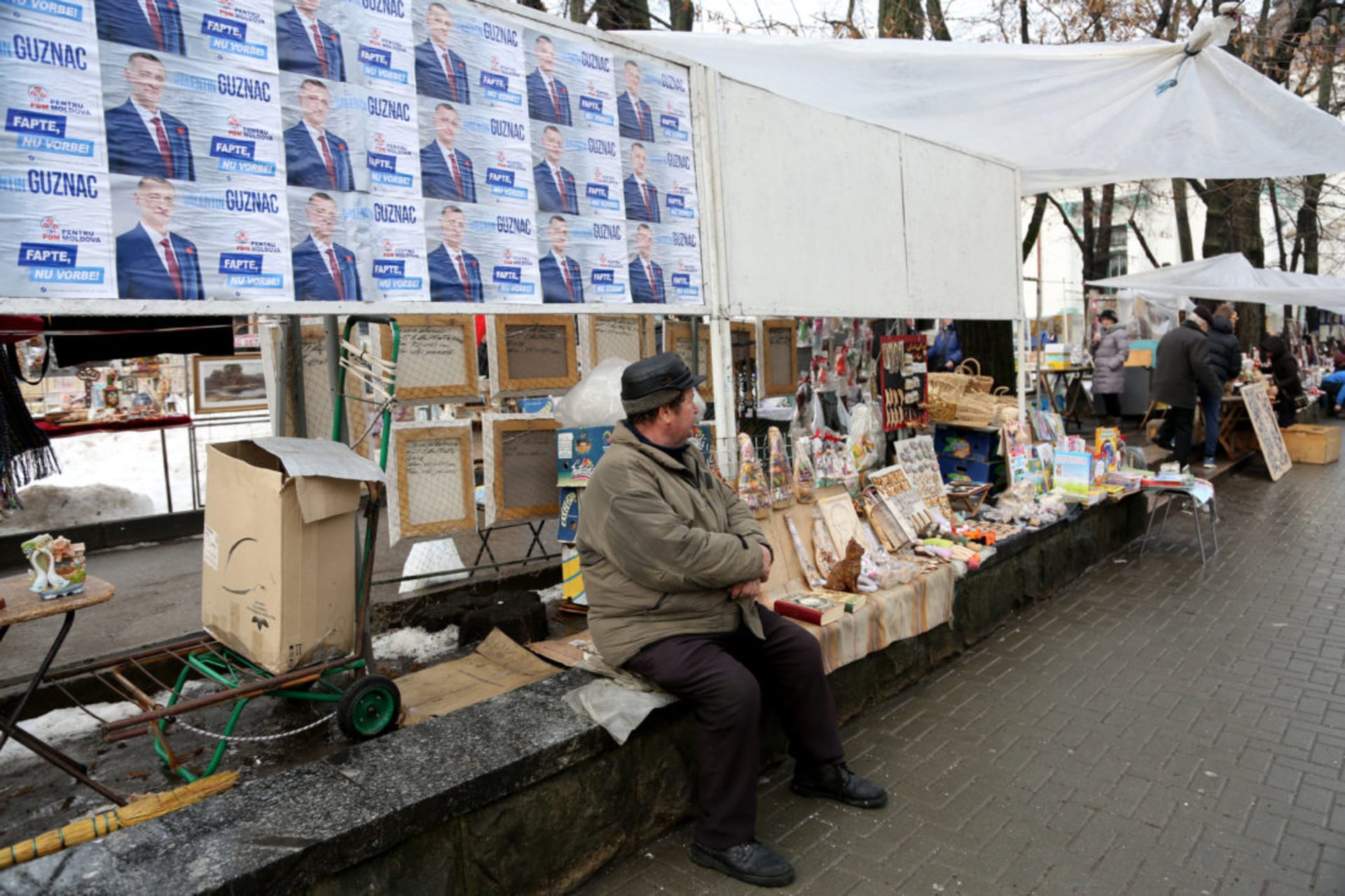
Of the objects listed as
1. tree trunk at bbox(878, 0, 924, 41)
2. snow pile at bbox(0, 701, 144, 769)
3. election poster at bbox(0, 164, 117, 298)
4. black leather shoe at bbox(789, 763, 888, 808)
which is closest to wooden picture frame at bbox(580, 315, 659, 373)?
black leather shoe at bbox(789, 763, 888, 808)

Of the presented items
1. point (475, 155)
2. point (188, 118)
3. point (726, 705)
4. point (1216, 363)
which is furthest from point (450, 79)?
→ point (1216, 363)

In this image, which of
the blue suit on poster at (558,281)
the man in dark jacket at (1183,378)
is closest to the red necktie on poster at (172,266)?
the blue suit on poster at (558,281)

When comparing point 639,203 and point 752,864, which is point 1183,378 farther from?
point 752,864

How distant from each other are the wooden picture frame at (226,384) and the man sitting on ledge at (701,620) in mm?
7523

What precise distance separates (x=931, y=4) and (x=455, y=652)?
1117cm

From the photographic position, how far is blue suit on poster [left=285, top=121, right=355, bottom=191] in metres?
2.90

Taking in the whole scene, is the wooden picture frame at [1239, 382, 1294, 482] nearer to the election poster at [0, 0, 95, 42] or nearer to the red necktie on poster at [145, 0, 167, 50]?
the red necktie on poster at [145, 0, 167, 50]

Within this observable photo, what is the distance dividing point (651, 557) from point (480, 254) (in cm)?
146

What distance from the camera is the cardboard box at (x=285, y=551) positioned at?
2939 millimetres

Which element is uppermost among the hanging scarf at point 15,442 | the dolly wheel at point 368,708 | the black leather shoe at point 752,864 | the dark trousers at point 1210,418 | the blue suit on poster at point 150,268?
the blue suit on poster at point 150,268

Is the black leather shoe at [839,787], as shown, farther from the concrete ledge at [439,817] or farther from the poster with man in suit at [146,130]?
the poster with man in suit at [146,130]

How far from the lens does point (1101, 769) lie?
3471 mm

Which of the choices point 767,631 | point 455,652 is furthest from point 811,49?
point 455,652

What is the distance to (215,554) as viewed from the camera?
322cm
